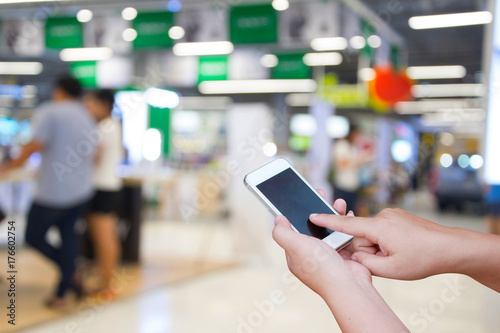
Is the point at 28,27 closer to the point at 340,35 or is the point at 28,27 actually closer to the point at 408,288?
the point at 340,35

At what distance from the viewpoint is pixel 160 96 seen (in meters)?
11.3

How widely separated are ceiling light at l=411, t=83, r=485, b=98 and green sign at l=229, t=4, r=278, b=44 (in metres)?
8.39

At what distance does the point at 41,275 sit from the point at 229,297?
1.57m

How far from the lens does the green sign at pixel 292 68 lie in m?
8.76

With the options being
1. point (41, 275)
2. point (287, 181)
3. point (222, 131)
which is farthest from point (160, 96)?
point (287, 181)

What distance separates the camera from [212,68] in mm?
8523

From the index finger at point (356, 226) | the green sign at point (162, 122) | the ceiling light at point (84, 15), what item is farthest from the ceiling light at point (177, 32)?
the index finger at point (356, 226)

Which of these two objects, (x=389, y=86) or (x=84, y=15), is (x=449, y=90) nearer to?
(x=389, y=86)

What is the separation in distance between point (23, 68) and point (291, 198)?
12915 mm

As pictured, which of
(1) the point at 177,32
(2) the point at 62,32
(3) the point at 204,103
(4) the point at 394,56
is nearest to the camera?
(2) the point at 62,32

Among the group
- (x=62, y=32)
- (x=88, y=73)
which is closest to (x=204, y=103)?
(x=88, y=73)

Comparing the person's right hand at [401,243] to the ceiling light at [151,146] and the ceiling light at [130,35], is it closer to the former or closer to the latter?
the ceiling light at [130,35]

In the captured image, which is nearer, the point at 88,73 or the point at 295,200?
the point at 295,200

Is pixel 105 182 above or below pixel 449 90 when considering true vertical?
below
